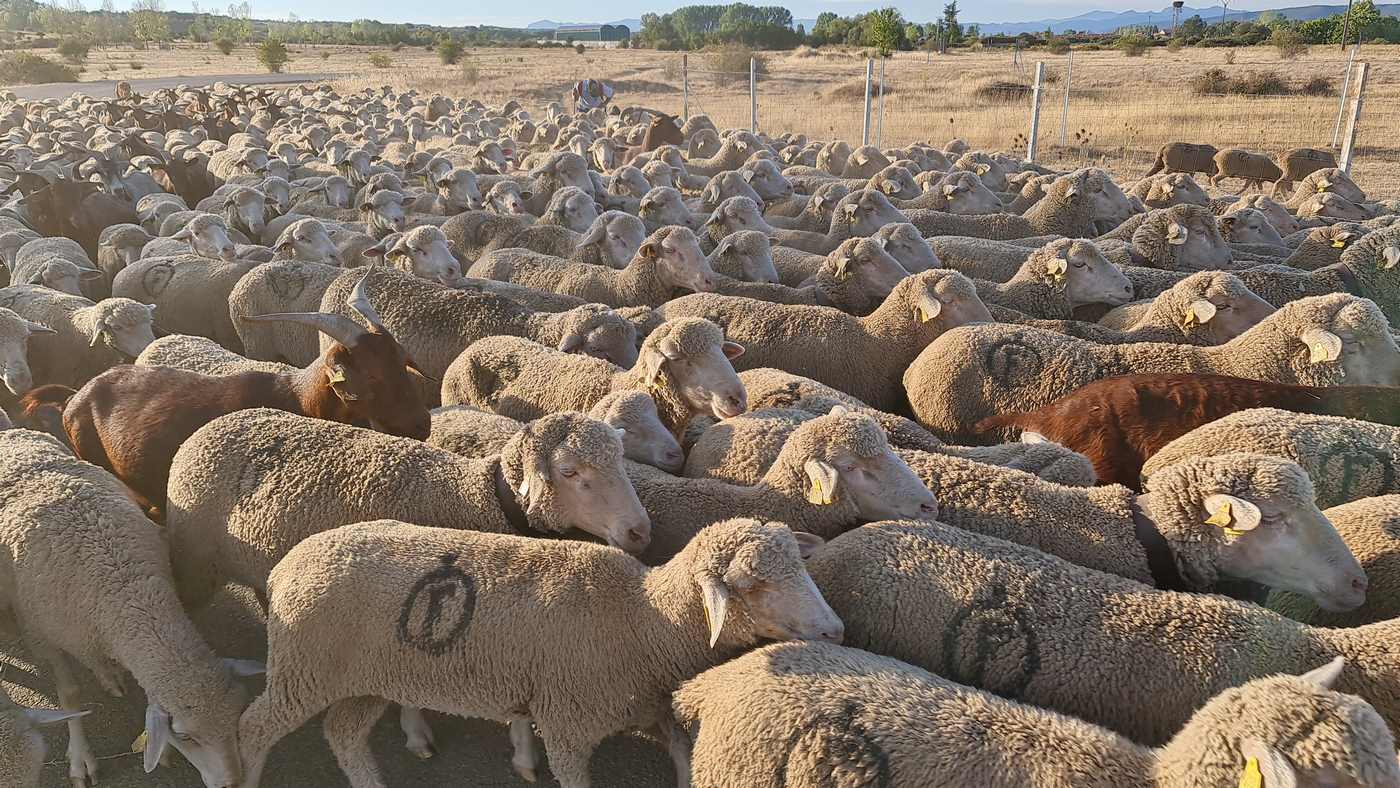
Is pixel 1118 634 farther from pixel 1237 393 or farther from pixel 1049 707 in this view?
pixel 1237 393

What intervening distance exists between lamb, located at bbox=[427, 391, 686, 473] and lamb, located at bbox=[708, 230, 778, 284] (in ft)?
9.92

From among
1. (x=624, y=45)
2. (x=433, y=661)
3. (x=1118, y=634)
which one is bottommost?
(x=433, y=661)

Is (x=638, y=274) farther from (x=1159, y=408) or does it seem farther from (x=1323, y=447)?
(x=1323, y=447)

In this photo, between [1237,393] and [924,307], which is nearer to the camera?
[1237,393]

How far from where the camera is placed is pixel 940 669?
10.1ft

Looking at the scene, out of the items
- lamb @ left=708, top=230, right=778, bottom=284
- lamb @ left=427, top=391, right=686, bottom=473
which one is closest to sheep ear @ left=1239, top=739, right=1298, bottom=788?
lamb @ left=427, top=391, right=686, bottom=473

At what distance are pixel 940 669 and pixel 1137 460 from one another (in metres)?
1.92

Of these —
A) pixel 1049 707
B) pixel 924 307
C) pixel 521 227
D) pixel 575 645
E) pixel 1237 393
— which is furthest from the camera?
pixel 521 227

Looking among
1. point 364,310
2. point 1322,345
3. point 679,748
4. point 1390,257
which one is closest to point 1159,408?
point 1322,345

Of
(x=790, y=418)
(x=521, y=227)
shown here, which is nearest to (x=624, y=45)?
(x=521, y=227)

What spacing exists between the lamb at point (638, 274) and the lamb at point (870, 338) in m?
1.05

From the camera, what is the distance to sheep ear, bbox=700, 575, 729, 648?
292cm

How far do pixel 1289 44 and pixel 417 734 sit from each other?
44763mm

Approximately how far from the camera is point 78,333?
6.47 m
